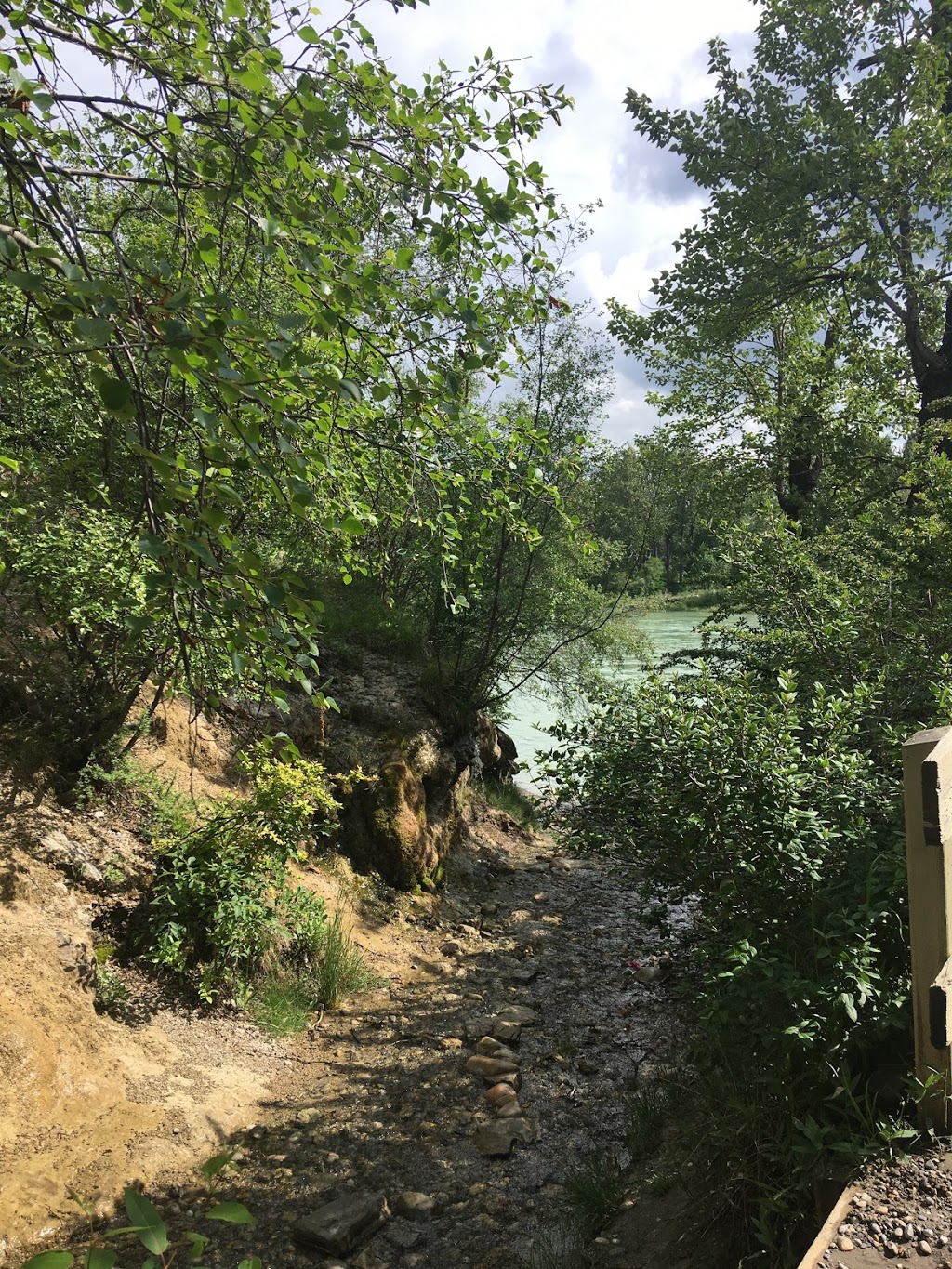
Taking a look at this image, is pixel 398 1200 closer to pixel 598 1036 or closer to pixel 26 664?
pixel 598 1036

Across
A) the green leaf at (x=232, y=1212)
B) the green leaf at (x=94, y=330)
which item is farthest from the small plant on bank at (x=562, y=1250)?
the green leaf at (x=94, y=330)

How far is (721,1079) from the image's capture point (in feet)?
9.77

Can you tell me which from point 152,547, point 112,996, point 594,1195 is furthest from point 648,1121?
point 152,547

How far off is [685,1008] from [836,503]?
6.51 meters

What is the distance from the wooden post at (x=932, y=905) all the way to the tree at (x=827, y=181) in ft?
19.3

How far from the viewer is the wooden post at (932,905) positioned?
233cm

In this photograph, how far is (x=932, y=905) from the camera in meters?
2.37

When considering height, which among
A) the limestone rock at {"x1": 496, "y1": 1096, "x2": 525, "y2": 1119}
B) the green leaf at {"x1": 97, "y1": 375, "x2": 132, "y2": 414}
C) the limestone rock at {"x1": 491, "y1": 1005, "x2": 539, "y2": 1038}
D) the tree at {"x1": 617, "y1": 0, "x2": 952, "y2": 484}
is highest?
the tree at {"x1": 617, "y1": 0, "x2": 952, "y2": 484}

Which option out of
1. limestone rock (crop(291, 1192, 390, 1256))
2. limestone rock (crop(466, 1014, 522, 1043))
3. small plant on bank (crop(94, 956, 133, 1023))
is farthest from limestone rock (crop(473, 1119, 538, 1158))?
small plant on bank (crop(94, 956, 133, 1023))

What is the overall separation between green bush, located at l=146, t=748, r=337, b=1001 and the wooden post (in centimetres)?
317

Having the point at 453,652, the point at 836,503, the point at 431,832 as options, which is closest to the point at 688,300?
the point at 836,503

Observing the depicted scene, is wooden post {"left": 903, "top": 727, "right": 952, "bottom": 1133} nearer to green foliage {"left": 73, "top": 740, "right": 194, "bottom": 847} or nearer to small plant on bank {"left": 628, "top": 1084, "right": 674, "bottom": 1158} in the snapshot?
small plant on bank {"left": 628, "top": 1084, "right": 674, "bottom": 1158}

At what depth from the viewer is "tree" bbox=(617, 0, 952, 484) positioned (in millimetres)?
7656

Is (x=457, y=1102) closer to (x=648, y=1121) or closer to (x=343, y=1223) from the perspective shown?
(x=648, y=1121)
